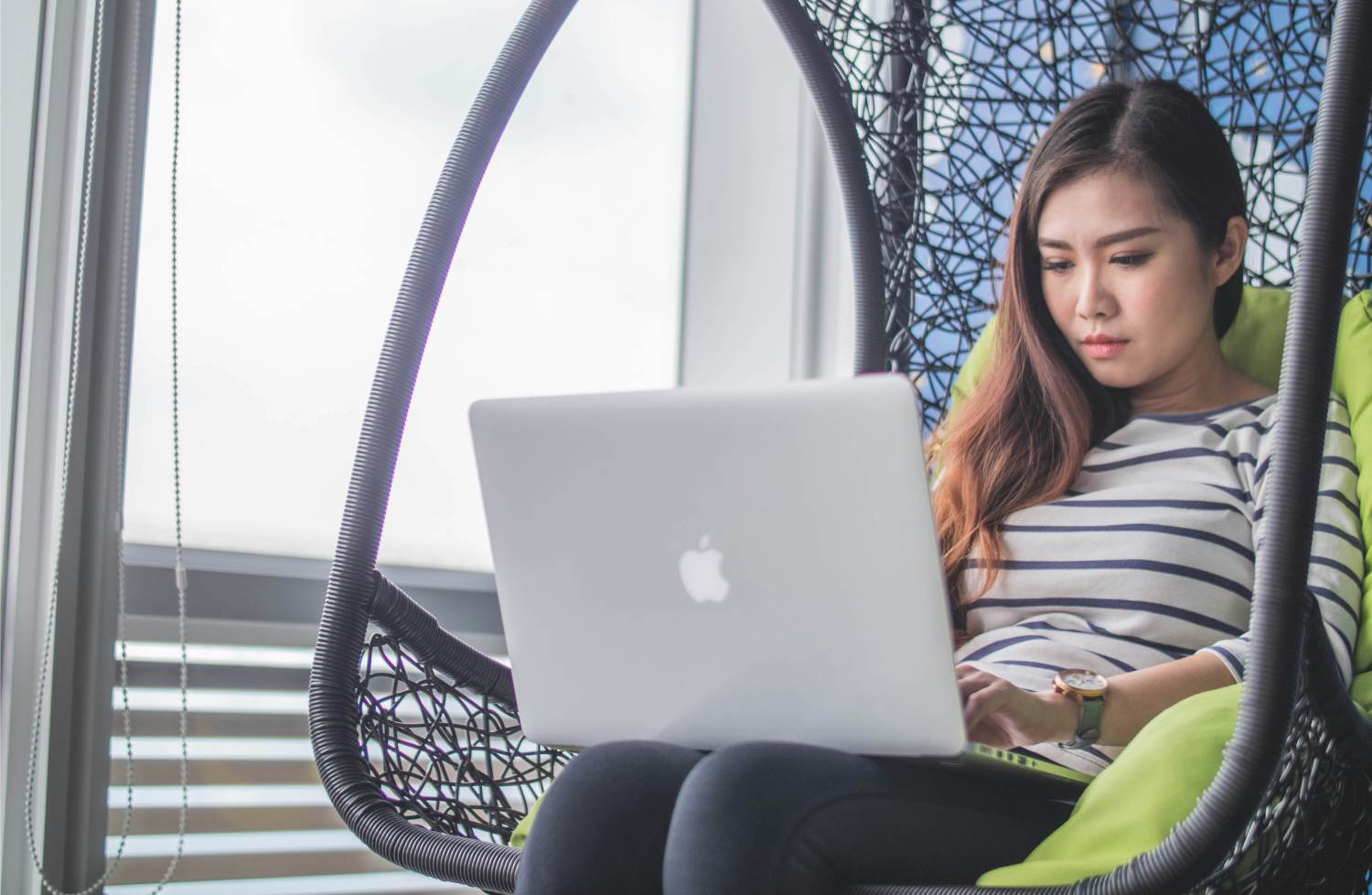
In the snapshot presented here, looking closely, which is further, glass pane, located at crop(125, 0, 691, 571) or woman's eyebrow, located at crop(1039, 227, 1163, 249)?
glass pane, located at crop(125, 0, 691, 571)

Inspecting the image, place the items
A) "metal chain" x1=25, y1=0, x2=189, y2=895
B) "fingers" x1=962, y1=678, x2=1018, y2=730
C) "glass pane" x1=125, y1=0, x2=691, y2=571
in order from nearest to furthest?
"fingers" x1=962, y1=678, x2=1018, y2=730 < "metal chain" x1=25, y1=0, x2=189, y2=895 < "glass pane" x1=125, y1=0, x2=691, y2=571

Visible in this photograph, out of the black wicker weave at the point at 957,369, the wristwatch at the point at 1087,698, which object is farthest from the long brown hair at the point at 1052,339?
the wristwatch at the point at 1087,698

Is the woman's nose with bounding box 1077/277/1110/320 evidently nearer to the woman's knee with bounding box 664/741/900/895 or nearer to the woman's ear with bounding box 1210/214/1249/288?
the woman's ear with bounding box 1210/214/1249/288

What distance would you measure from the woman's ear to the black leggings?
2.28 ft

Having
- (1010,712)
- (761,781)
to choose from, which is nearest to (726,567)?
(761,781)

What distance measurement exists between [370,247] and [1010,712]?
4.54ft

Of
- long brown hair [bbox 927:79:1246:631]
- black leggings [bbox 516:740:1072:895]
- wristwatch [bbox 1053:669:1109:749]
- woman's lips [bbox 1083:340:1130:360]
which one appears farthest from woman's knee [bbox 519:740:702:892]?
woman's lips [bbox 1083:340:1130:360]

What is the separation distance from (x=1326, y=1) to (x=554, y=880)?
139 centimetres

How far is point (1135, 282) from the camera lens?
4.26ft

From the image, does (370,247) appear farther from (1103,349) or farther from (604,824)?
Result: (604,824)

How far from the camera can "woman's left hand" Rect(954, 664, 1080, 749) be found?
35.7 inches

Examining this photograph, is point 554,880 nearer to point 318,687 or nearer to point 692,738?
point 692,738

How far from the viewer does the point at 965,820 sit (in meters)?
0.90

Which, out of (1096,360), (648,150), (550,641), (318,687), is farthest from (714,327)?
(550,641)
